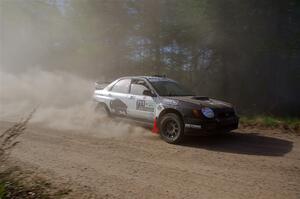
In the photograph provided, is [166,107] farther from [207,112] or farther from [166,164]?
[166,164]

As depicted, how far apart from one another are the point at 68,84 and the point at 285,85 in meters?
12.4

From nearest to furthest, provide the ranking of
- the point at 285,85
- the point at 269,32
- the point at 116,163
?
the point at 116,163, the point at 269,32, the point at 285,85

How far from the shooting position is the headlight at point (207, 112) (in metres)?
8.02

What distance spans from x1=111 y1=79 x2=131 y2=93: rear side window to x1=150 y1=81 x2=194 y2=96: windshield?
2.88 ft

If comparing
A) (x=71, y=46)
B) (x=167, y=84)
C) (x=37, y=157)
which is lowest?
(x=37, y=157)

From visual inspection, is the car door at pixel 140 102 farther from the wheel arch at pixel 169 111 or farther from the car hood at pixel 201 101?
the car hood at pixel 201 101

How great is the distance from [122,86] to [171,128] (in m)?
2.37

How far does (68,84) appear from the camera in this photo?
2091 centimetres

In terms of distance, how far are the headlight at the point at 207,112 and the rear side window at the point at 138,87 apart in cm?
193

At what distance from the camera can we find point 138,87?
962 centimetres

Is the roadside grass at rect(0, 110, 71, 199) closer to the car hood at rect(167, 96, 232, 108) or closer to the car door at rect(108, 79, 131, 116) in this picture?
the car door at rect(108, 79, 131, 116)

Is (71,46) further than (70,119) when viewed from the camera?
Yes

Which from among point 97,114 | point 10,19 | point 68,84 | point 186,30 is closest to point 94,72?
point 68,84

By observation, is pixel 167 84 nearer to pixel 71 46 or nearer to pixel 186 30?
pixel 186 30
